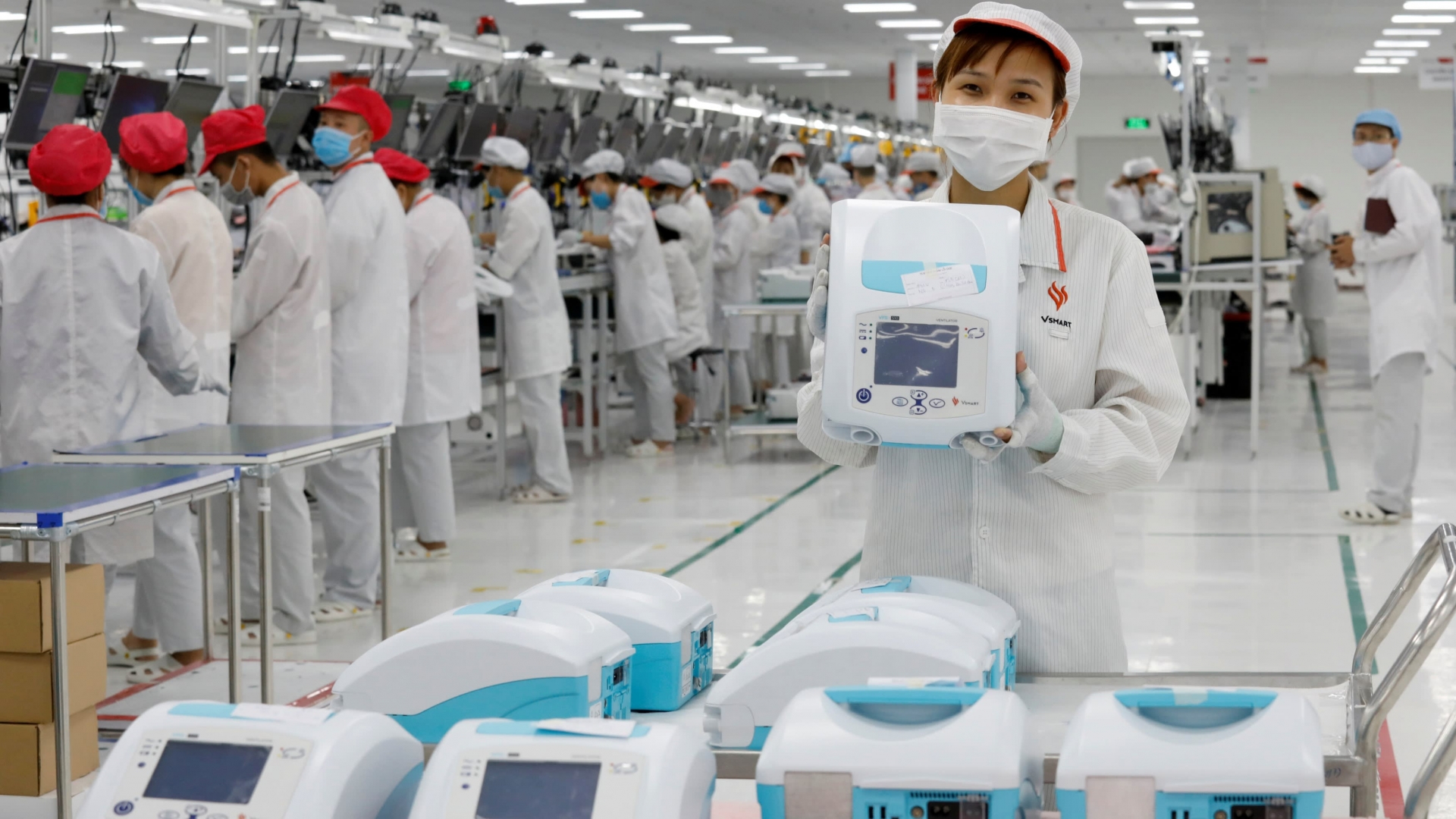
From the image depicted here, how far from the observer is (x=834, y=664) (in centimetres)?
146

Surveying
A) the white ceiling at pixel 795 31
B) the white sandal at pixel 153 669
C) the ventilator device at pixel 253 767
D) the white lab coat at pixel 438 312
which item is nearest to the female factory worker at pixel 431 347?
the white lab coat at pixel 438 312

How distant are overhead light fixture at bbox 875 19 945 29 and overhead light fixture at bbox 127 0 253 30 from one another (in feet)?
36.1

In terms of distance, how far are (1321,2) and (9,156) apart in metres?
12.6

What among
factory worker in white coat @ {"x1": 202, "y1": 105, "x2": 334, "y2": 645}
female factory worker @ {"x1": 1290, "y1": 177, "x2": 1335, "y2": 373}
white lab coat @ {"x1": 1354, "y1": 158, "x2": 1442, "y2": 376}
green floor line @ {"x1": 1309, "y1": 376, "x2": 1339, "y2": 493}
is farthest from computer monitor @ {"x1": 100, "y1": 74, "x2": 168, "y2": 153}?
female factory worker @ {"x1": 1290, "y1": 177, "x2": 1335, "y2": 373}

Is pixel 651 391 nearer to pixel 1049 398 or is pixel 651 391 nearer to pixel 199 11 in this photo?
pixel 199 11

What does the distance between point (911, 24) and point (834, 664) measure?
15.4m

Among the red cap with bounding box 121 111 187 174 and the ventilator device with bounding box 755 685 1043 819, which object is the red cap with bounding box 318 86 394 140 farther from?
the ventilator device with bounding box 755 685 1043 819

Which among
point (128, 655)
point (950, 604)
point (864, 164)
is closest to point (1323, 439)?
point (864, 164)

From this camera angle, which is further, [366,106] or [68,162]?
[366,106]

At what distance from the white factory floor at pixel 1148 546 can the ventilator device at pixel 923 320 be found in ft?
6.09

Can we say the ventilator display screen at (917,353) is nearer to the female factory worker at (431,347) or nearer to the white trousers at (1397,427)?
the female factory worker at (431,347)

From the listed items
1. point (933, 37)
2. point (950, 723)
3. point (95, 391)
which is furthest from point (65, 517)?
point (933, 37)

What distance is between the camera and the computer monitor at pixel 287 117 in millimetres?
6023

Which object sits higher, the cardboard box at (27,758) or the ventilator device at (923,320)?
the ventilator device at (923,320)
